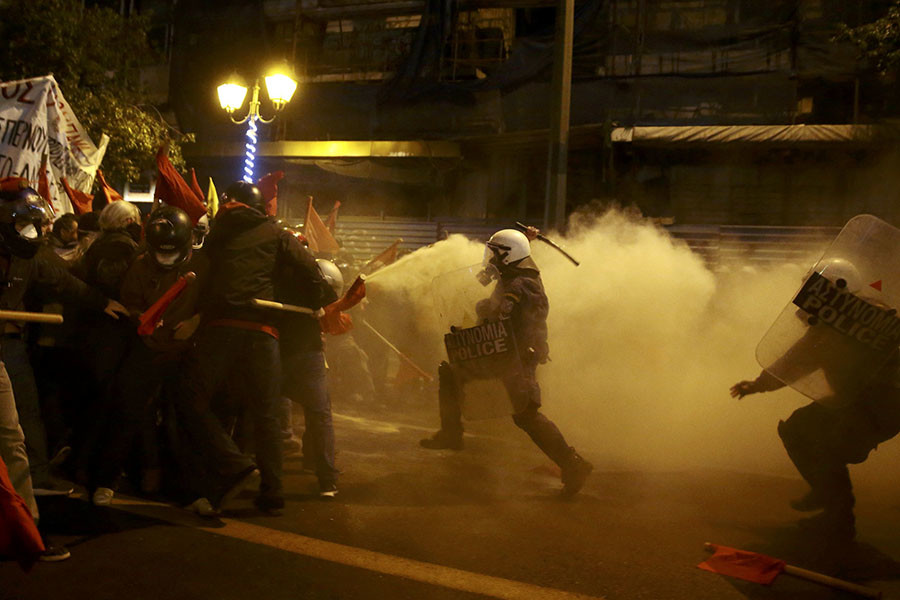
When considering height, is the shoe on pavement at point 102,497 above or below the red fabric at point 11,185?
below

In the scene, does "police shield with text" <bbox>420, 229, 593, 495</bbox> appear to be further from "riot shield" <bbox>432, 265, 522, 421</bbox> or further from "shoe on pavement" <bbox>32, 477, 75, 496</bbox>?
"shoe on pavement" <bbox>32, 477, 75, 496</bbox>

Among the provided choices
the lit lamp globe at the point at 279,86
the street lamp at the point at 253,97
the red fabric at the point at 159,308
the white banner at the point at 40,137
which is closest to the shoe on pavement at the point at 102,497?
the red fabric at the point at 159,308

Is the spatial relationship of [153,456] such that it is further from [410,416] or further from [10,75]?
[10,75]

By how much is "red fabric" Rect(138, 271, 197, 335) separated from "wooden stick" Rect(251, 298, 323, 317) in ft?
1.41

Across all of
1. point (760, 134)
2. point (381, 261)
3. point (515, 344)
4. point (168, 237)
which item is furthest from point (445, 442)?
point (760, 134)

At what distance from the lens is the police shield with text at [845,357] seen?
14.6 feet

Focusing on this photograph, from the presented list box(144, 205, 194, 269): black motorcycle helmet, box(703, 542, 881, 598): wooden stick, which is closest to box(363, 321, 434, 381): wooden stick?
box(144, 205, 194, 269): black motorcycle helmet

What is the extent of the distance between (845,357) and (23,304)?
4594 mm

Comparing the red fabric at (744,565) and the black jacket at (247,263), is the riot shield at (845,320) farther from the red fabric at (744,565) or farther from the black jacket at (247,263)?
the black jacket at (247,263)

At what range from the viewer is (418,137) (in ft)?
56.4

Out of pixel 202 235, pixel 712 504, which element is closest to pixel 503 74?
pixel 202 235

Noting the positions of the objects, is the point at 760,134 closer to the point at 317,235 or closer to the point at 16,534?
the point at 317,235

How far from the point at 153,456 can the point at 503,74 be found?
1298 centimetres

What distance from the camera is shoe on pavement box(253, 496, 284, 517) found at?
4.81 m
